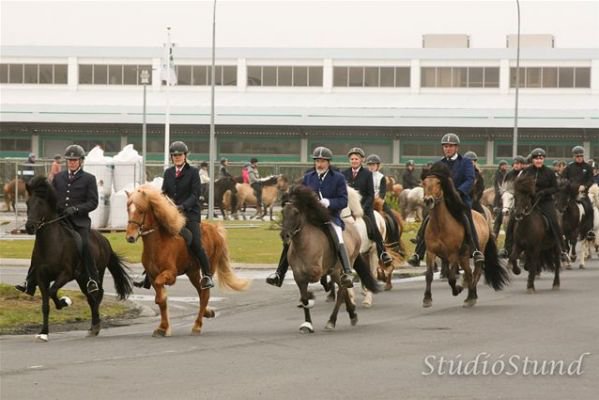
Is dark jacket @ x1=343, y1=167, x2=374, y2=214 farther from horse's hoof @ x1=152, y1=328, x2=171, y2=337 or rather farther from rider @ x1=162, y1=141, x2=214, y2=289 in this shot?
horse's hoof @ x1=152, y1=328, x2=171, y2=337

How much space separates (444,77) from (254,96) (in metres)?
13.7

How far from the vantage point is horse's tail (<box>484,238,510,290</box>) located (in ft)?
71.3

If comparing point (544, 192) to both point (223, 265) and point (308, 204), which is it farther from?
point (308, 204)

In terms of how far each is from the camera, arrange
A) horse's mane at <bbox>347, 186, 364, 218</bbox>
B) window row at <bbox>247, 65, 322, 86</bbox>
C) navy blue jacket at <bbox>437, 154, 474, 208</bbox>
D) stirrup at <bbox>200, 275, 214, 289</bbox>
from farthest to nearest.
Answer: window row at <bbox>247, 65, 322, 86</bbox>, navy blue jacket at <bbox>437, 154, 474, 208</bbox>, horse's mane at <bbox>347, 186, 364, 218</bbox>, stirrup at <bbox>200, 275, 214, 289</bbox>

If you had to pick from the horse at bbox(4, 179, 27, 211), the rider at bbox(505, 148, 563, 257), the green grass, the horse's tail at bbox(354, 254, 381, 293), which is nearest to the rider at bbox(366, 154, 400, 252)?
the rider at bbox(505, 148, 563, 257)

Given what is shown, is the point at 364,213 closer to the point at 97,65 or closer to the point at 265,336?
the point at 265,336

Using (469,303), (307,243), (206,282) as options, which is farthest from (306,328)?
(469,303)

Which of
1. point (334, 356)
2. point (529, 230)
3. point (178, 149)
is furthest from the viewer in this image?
point (529, 230)

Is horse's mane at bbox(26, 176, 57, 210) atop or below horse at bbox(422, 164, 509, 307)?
atop

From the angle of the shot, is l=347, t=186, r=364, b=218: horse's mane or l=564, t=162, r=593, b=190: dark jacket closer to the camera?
l=347, t=186, r=364, b=218: horse's mane

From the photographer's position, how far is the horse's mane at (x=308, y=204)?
17328 mm

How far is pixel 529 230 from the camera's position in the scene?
76.6ft

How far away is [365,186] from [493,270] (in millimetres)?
2396

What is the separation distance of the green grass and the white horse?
348cm
